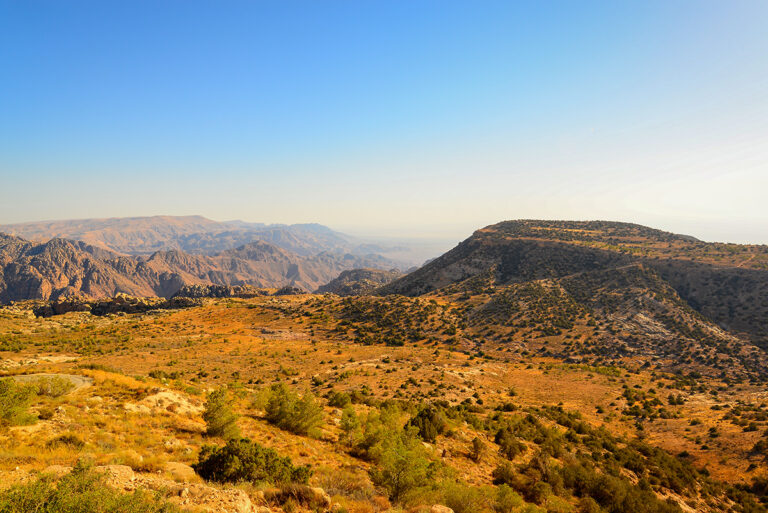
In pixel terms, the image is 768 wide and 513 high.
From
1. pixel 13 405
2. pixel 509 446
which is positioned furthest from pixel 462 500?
pixel 13 405

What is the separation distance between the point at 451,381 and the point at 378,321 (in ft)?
94.3

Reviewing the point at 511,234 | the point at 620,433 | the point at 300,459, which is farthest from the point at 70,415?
the point at 511,234

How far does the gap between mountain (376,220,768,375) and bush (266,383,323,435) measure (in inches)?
1676

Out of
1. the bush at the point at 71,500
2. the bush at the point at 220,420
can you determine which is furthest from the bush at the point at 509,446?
the bush at the point at 71,500

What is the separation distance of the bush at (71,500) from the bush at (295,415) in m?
9.81

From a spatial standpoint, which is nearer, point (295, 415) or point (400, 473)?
point (400, 473)

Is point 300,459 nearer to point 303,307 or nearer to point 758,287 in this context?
point 303,307

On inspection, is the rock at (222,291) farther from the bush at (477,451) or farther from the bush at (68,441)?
the bush at (477,451)

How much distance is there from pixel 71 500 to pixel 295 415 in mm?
10956

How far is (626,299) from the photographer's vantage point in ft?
187

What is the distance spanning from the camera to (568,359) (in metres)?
45.0

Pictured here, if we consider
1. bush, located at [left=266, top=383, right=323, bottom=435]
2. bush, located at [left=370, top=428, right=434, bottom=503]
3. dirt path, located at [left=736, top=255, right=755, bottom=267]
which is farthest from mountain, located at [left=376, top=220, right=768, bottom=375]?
bush, located at [left=370, top=428, right=434, bottom=503]

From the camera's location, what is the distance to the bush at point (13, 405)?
10.4m

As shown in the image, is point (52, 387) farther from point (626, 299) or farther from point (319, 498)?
point (626, 299)
